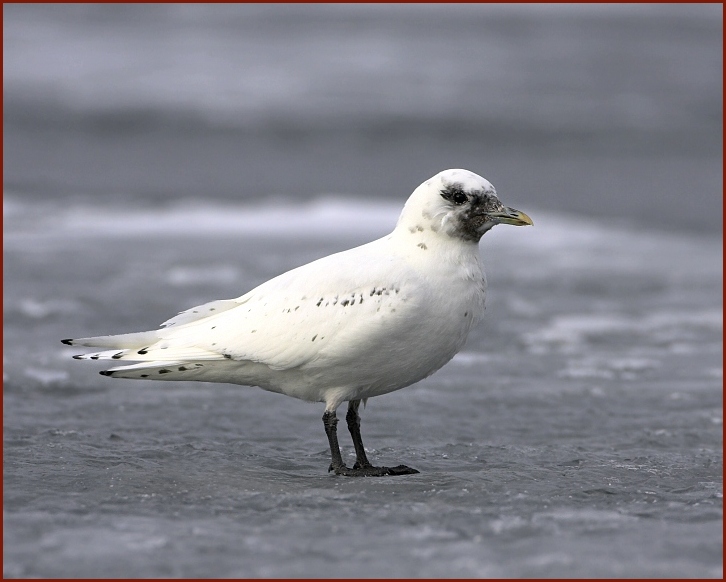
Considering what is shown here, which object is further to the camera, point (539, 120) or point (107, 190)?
point (539, 120)

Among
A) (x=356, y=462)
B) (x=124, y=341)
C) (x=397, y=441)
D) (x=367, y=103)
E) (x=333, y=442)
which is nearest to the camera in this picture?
(x=333, y=442)

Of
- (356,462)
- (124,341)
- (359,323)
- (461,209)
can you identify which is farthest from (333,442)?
(461,209)

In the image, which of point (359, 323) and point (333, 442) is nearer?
point (359, 323)

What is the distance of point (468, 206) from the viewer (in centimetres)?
564

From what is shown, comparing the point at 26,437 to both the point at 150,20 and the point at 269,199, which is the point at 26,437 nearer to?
the point at 269,199

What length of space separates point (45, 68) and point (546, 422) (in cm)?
2051

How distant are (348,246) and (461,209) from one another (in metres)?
6.50

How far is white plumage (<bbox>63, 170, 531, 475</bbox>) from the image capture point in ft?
17.8

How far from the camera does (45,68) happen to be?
2495 cm

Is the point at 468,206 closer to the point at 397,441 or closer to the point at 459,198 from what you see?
the point at 459,198

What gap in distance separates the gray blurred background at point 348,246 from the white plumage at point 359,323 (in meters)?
0.44

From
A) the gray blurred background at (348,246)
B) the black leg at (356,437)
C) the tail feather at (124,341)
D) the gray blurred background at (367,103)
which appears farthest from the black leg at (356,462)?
the gray blurred background at (367,103)

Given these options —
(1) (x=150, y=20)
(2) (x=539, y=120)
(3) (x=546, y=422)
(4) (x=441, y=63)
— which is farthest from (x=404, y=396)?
(1) (x=150, y=20)

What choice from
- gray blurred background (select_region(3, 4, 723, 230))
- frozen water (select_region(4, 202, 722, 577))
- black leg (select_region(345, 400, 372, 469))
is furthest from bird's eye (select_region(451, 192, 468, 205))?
gray blurred background (select_region(3, 4, 723, 230))
